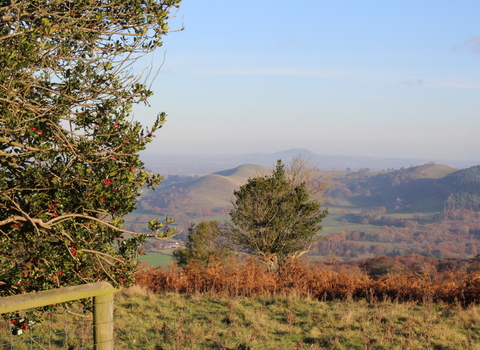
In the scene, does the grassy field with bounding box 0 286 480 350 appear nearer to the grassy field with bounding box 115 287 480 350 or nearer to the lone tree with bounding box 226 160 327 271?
the grassy field with bounding box 115 287 480 350

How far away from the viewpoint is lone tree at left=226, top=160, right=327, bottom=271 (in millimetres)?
24241

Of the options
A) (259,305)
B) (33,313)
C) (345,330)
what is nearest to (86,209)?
(33,313)

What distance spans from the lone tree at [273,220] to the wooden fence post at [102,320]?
1964 centimetres

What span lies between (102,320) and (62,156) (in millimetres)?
→ 2287

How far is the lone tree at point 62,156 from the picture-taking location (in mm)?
5059

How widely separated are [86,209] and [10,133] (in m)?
1.30

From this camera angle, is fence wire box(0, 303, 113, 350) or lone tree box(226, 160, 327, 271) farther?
lone tree box(226, 160, 327, 271)

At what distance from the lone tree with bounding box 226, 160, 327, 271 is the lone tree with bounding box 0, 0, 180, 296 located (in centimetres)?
1847

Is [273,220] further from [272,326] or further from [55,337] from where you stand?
[55,337]

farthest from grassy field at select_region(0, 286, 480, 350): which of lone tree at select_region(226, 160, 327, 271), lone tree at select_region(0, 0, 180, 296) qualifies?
lone tree at select_region(226, 160, 327, 271)

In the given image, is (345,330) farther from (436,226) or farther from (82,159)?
(436,226)

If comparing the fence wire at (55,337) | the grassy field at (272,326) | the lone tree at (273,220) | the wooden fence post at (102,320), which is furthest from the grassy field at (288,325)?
the lone tree at (273,220)

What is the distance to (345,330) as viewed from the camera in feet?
29.2

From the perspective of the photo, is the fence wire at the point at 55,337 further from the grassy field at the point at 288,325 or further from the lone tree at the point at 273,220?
the lone tree at the point at 273,220
